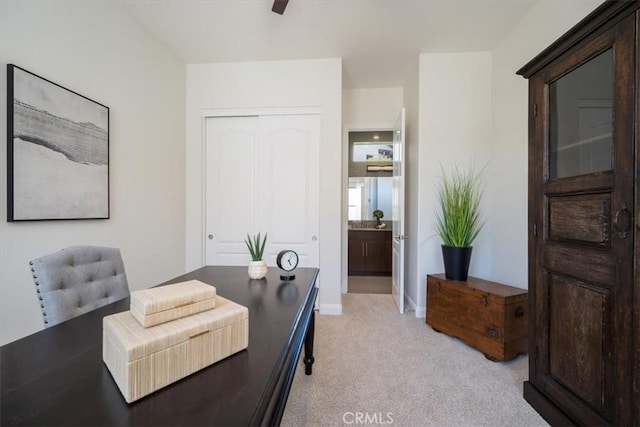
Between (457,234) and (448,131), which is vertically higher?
(448,131)

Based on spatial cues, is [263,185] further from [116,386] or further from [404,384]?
[116,386]

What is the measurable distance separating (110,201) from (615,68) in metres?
3.07

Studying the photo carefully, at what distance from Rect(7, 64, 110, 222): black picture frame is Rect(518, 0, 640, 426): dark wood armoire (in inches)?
112

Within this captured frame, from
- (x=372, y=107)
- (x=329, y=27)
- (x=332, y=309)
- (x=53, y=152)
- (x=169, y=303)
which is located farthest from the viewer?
(x=372, y=107)

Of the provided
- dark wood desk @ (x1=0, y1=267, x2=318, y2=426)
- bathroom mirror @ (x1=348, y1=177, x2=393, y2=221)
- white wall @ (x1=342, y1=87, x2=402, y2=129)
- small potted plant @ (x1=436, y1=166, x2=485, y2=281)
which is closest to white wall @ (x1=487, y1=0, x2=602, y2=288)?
small potted plant @ (x1=436, y1=166, x2=485, y2=281)

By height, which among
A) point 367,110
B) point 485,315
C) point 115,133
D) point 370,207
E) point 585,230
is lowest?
point 485,315

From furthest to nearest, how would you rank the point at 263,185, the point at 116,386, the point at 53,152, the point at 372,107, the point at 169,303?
the point at 372,107
the point at 263,185
the point at 53,152
the point at 169,303
the point at 116,386

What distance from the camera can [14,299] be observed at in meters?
1.50

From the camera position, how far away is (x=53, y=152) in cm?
166

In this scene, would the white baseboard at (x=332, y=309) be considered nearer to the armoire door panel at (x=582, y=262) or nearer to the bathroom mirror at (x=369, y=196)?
the armoire door panel at (x=582, y=262)

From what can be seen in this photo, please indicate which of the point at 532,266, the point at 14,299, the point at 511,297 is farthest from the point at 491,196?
the point at 14,299

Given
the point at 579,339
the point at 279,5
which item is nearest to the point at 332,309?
the point at 579,339

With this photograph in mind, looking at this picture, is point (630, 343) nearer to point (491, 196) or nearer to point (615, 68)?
point (615, 68)

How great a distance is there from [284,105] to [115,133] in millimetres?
1606
